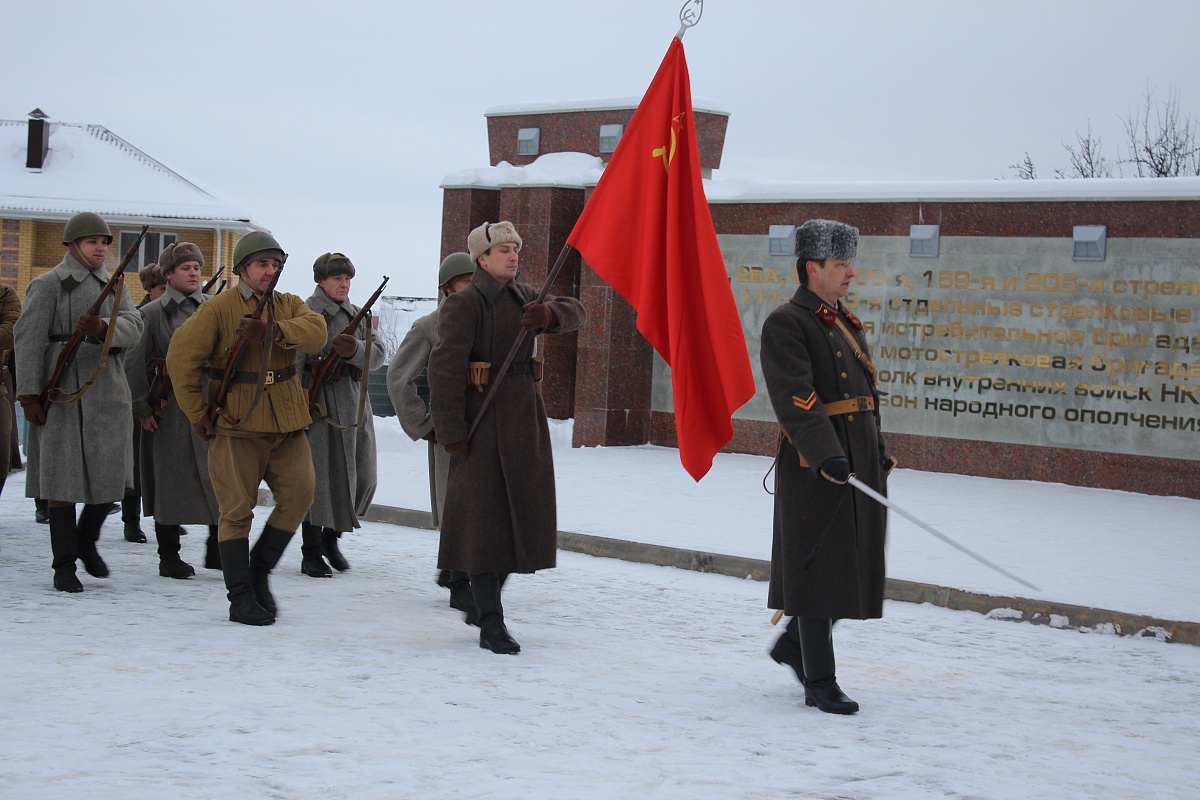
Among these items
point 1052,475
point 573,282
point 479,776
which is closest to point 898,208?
point 1052,475

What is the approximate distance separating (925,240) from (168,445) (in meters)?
8.57

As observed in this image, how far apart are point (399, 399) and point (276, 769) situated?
3302 mm

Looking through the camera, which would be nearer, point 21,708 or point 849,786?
point 849,786

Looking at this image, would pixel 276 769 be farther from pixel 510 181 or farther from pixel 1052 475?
pixel 510 181

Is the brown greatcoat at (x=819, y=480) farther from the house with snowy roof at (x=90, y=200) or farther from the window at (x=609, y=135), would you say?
the house with snowy roof at (x=90, y=200)

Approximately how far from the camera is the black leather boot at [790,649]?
5.48 meters

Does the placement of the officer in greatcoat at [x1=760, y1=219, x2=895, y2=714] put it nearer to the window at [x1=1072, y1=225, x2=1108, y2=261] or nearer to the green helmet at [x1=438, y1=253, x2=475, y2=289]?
the green helmet at [x1=438, y1=253, x2=475, y2=289]

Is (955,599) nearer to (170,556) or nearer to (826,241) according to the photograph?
(826,241)

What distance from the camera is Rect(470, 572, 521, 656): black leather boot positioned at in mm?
6031

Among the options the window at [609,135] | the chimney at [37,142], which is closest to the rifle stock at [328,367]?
the window at [609,135]

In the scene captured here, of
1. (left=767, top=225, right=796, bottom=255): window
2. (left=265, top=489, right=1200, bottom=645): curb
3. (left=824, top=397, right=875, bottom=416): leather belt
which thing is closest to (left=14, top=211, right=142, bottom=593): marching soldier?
(left=265, top=489, right=1200, bottom=645): curb

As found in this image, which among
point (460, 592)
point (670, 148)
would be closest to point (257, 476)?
point (460, 592)

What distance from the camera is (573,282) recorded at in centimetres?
1675

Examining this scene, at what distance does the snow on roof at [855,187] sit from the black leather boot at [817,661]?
30.0 ft
